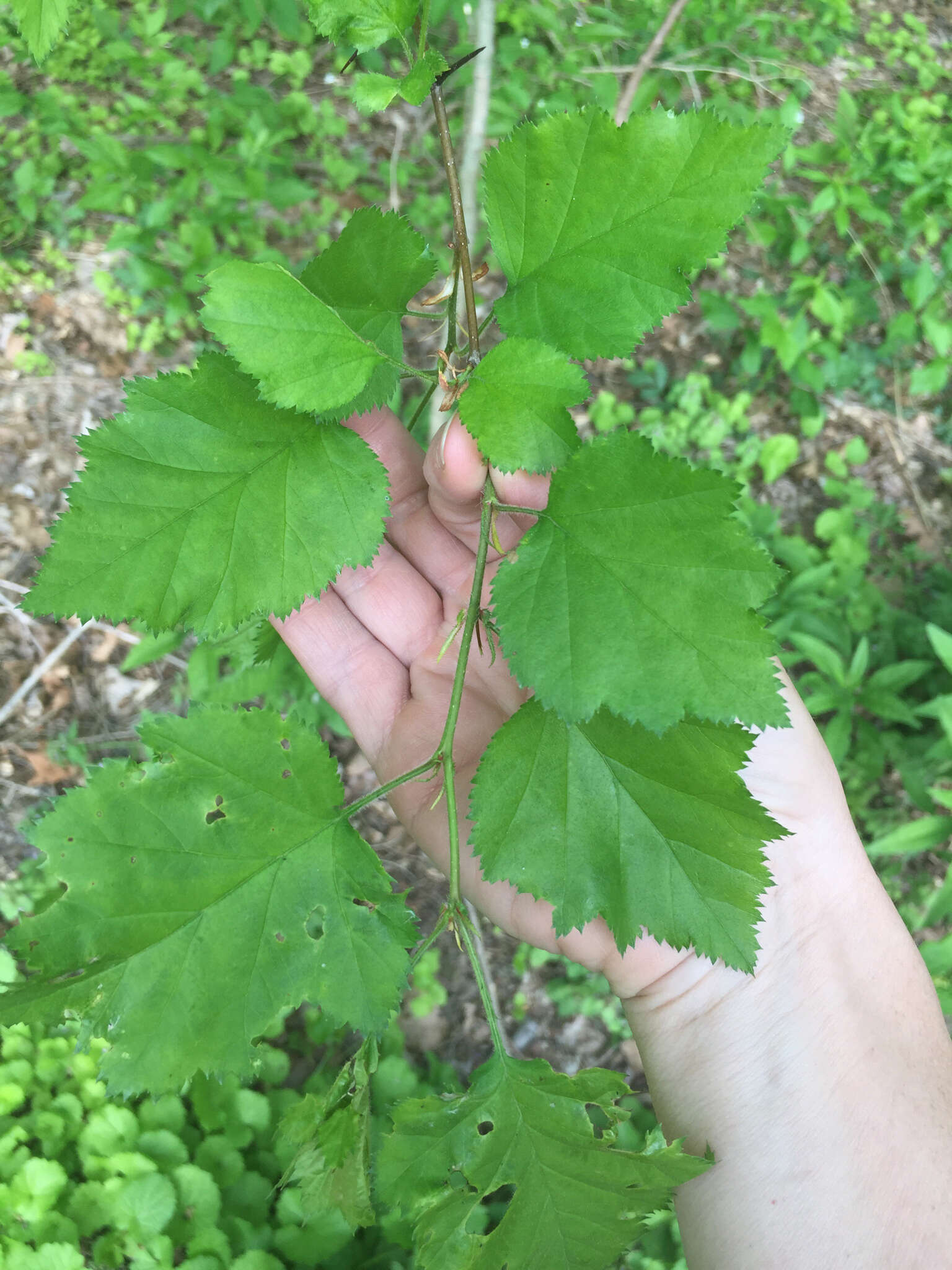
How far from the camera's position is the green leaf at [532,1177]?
114 cm

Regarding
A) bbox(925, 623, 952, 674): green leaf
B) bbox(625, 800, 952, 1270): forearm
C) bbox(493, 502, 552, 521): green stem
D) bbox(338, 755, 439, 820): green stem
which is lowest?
bbox(625, 800, 952, 1270): forearm

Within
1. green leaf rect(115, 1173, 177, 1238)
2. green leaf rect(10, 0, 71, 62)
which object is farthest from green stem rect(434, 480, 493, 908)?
green leaf rect(115, 1173, 177, 1238)

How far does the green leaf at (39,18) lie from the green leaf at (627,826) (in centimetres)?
95

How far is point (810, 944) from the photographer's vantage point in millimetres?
1641

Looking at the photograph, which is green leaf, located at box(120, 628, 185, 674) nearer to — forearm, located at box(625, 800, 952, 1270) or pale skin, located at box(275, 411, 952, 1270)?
pale skin, located at box(275, 411, 952, 1270)

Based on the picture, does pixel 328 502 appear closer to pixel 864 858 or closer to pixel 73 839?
pixel 73 839

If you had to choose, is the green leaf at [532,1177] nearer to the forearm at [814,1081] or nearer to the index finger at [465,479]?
the forearm at [814,1081]

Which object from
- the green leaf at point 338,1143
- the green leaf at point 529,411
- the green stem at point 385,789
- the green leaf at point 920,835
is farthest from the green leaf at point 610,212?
the green leaf at point 920,835

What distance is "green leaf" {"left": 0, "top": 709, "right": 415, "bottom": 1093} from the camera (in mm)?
1060

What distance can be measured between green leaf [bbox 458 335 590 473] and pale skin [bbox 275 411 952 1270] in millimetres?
311

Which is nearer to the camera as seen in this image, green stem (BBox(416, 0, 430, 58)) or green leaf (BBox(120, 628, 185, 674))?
green stem (BBox(416, 0, 430, 58))

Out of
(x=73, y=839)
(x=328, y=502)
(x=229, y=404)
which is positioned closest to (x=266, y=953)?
(x=73, y=839)

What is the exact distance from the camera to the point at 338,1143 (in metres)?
1.18

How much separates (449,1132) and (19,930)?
0.66 meters
